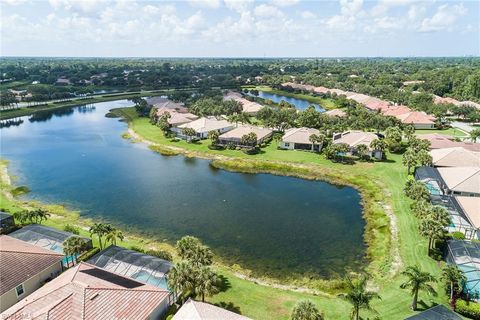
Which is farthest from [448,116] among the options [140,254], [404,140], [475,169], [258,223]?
[140,254]

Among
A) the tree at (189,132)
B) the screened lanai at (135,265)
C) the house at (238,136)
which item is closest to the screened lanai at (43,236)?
the screened lanai at (135,265)

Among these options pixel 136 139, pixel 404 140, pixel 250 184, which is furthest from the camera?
pixel 136 139

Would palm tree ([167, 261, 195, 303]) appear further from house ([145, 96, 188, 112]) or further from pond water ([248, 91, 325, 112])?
pond water ([248, 91, 325, 112])

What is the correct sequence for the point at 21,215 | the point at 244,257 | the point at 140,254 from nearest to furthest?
the point at 140,254
the point at 244,257
the point at 21,215

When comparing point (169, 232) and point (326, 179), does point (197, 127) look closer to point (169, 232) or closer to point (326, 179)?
point (326, 179)

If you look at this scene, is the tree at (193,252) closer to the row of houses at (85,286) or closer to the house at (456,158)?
the row of houses at (85,286)
